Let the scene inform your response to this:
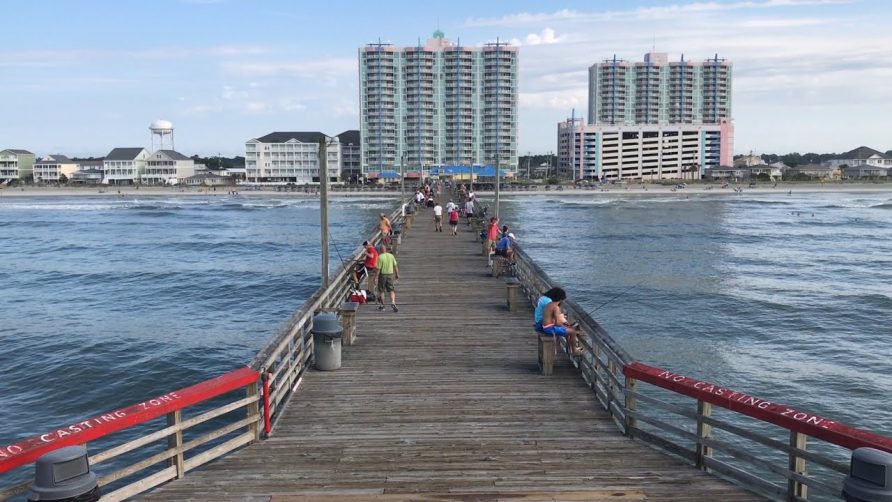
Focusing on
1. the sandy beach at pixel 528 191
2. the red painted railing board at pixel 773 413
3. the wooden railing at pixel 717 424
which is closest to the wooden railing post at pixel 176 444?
the wooden railing at pixel 717 424

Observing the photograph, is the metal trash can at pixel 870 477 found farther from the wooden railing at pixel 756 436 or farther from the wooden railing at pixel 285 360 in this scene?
the wooden railing at pixel 285 360

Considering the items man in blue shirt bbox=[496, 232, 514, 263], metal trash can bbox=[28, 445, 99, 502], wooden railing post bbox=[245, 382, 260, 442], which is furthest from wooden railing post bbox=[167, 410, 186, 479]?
man in blue shirt bbox=[496, 232, 514, 263]

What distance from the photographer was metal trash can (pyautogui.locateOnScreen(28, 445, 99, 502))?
543cm

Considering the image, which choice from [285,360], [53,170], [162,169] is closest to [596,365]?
[285,360]

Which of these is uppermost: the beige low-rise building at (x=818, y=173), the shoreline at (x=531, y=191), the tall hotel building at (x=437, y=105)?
the tall hotel building at (x=437, y=105)

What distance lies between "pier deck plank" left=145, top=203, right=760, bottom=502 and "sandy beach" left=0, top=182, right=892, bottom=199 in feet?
409

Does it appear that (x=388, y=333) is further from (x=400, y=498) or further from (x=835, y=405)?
(x=835, y=405)

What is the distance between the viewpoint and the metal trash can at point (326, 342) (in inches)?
429

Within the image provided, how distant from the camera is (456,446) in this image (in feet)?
26.3

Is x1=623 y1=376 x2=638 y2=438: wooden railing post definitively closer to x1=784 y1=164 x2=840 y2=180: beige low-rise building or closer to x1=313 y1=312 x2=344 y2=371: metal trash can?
x1=313 y1=312 x2=344 y2=371: metal trash can

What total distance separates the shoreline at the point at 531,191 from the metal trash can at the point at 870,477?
421 ft

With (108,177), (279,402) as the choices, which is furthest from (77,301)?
(108,177)

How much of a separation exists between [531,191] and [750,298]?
376 feet

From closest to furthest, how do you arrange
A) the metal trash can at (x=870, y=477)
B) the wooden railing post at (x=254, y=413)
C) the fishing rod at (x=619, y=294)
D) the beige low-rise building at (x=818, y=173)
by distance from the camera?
the metal trash can at (x=870, y=477) → the wooden railing post at (x=254, y=413) → the fishing rod at (x=619, y=294) → the beige low-rise building at (x=818, y=173)
